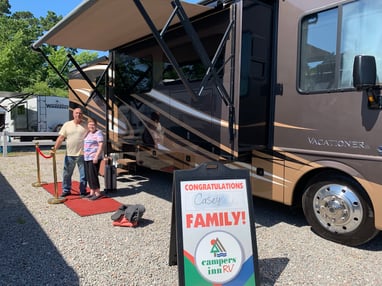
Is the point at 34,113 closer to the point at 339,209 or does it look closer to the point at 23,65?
the point at 23,65

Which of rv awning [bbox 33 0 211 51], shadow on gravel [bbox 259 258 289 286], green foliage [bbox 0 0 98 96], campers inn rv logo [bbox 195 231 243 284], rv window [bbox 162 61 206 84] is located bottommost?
shadow on gravel [bbox 259 258 289 286]

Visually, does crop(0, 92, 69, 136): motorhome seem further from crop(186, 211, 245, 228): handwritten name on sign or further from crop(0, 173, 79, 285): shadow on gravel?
crop(186, 211, 245, 228): handwritten name on sign

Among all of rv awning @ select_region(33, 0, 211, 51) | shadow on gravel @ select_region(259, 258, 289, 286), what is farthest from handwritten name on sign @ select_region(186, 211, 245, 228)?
rv awning @ select_region(33, 0, 211, 51)

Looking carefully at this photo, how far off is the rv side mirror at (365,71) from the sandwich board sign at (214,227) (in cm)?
148

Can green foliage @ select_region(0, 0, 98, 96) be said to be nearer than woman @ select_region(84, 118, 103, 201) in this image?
No

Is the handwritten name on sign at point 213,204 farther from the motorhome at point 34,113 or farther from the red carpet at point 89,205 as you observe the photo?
the motorhome at point 34,113

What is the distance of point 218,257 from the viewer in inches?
99.9

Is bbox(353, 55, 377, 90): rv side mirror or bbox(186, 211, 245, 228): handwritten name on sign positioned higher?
bbox(353, 55, 377, 90): rv side mirror

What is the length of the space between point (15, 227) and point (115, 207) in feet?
4.43

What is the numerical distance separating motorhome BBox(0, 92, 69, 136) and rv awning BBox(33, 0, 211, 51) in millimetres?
11523

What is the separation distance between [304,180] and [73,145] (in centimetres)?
362

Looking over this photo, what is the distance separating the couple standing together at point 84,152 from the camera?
17.8ft

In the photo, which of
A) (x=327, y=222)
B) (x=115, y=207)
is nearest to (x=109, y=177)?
(x=115, y=207)

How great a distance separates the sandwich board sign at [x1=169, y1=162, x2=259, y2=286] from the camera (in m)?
2.50
